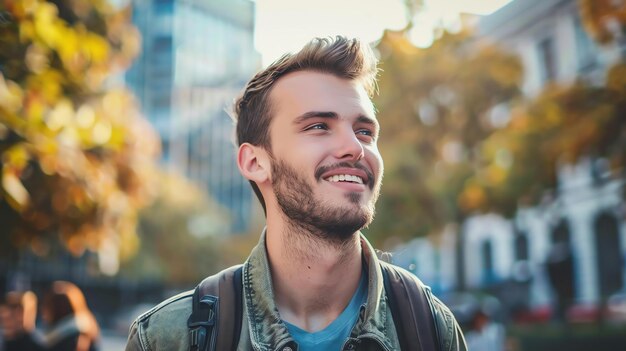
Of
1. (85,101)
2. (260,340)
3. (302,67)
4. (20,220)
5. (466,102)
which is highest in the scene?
(466,102)

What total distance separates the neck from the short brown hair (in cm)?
31

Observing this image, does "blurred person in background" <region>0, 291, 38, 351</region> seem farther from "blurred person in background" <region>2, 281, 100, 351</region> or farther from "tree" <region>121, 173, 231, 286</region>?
"tree" <region>121, 173, 231, 286</region>

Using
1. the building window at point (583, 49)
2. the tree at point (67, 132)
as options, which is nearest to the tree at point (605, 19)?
the tree at point (67, 132)

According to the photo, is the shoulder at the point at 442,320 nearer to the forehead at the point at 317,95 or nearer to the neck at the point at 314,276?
the neck at the point at 314,276

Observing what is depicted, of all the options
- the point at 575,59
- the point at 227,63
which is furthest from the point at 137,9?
the point at 575,59

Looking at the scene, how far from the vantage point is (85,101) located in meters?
7.02

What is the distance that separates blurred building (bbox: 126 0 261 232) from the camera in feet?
168

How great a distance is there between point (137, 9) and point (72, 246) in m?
45.8

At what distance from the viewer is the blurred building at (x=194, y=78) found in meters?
51.2

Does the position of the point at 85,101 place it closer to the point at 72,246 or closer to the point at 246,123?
the point at 72,246

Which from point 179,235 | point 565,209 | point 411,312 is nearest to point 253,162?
point 411,312

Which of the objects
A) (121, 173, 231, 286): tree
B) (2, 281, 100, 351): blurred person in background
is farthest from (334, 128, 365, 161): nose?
(121, 173, 231, 286): tree

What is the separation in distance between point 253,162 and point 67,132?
112 inches

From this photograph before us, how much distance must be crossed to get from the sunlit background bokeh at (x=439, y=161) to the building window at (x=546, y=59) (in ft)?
0.23
